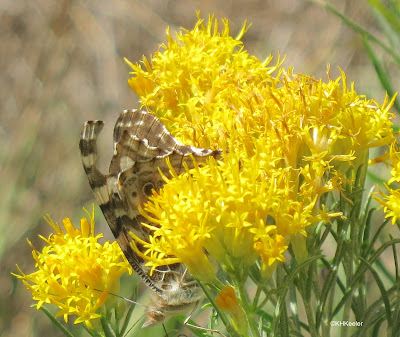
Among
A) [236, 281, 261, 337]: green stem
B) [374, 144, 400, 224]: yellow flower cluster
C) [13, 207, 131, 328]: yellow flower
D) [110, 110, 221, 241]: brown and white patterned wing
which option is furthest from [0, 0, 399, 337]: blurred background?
[236, 281, 261, 337]: green stem

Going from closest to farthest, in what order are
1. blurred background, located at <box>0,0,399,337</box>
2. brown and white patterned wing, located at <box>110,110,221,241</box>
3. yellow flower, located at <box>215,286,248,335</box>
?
yellow flower, located at <box>215,286,248,335</box>, brown and white patterned wing, located at <box>110,110,221,241</box>, blurred background, located at <box>0,0,399,337</box>

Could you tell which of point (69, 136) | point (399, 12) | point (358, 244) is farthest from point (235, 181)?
point (69, 136)

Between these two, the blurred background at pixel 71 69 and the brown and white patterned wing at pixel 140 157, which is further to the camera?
the blurred background at pixel 71 69

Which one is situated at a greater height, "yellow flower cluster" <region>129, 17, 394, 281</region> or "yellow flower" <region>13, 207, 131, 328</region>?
"yellow flower cluster" <region>129, 17, 394, 281</region>

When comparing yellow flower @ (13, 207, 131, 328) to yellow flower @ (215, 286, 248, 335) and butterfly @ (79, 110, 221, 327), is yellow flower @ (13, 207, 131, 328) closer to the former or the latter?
butterfly @ (79, 110, 221, 327)

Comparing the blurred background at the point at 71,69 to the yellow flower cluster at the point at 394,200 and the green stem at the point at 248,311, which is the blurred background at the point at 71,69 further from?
the green stem at the point at 248,311

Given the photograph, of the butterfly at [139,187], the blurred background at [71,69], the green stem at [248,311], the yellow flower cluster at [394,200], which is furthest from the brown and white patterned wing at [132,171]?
the blurred background at [71,69]

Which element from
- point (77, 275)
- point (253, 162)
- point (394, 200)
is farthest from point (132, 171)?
point (394, 200)
